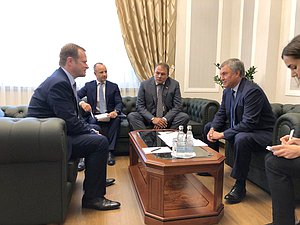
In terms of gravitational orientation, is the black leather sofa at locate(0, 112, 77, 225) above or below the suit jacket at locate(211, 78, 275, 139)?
below

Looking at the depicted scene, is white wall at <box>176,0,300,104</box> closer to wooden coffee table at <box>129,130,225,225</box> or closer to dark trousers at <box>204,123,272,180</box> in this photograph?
dark trousers at <box>204,123,272,180</box>

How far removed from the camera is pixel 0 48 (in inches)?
151

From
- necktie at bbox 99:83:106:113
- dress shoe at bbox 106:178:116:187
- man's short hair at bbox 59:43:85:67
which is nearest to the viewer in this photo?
man's short hair at bbox 59:43:85:67

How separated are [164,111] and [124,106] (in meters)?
0.74

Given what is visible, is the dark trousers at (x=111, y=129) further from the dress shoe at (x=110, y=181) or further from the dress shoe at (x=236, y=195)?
the dress shoe at (x=236, y=195)

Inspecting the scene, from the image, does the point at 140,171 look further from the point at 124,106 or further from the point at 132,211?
the point at 124,106

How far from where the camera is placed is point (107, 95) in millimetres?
3693

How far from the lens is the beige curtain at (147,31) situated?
417 centimetres

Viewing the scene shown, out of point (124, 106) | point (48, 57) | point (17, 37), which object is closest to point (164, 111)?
A: point (124, 106)

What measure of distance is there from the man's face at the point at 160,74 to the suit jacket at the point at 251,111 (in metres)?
1.27

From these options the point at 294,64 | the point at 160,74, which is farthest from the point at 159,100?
the point at 294,64

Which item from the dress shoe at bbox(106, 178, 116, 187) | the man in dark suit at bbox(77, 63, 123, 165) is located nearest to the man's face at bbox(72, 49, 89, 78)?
the dress shoe at bbox(106, 178, 116, 187)

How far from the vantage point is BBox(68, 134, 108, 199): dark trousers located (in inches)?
80.7

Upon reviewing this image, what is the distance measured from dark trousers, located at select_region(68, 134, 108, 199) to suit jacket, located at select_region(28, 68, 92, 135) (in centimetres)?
13
